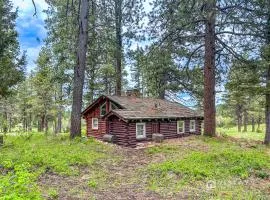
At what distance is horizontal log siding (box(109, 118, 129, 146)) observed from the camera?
20438 mm

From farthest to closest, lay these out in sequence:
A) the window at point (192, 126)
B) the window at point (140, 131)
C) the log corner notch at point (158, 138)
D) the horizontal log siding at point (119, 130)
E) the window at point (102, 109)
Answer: the window at point (192, 126), the window at point (102, 109), the window at point (140, 131), the log corner notch at point (158, 138), the horizontal log siding at point (119, 130)

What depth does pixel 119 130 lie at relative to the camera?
21188mm

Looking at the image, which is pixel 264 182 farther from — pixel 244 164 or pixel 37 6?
pixel 37 6

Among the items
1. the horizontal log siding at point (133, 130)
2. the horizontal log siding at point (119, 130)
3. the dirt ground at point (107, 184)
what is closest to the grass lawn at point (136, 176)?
the dirt ground at point (107, 184)

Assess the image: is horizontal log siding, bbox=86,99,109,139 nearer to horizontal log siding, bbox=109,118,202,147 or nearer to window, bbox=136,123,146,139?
horizontal log siding, bbox=109,118,202,147

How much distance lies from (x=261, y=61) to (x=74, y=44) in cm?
1417

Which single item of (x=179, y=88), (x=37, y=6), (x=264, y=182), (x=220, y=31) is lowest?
(x=264, y=182)

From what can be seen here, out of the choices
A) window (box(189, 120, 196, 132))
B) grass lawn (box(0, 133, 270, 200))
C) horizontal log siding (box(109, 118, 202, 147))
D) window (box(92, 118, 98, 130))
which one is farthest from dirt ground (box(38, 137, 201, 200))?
window (box(189, 120, 196, 132))

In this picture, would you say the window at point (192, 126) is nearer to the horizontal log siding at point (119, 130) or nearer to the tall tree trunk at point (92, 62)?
the horizontal log siding at point (119, 130)

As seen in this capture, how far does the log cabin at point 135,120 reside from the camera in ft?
67.3

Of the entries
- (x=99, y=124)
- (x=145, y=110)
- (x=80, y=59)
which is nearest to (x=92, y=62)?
(x=99, y=124)

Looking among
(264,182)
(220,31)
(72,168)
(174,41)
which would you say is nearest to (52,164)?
(72,168)

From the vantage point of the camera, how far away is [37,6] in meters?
12.0

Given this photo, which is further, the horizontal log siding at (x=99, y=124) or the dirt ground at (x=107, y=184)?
the horizontal log siding at (x=99, y=124)
